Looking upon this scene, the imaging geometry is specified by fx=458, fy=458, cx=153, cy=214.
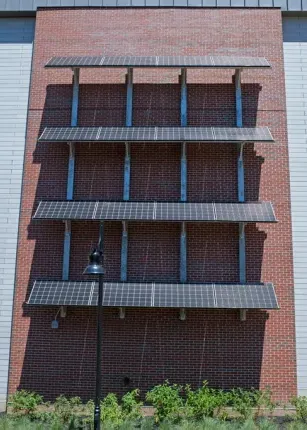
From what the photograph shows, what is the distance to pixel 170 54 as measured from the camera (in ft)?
49.4

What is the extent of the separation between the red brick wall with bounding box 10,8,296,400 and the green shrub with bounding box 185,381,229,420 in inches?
26.3

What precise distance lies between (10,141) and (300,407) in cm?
1146

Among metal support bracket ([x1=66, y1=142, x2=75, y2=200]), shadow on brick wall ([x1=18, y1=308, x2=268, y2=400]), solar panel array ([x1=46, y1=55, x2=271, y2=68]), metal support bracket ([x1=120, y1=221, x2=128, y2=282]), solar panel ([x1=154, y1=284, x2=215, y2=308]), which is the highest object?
solar panel array ([x1=46, y1=55, x2=271, y2=68])

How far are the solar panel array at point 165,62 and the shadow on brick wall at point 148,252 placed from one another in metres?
0.95

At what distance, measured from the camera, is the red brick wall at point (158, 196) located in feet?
42.2

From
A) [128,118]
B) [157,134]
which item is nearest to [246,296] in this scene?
[157,134]

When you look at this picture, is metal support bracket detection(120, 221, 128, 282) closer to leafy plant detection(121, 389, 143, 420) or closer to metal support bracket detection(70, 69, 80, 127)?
leafy plant detection(121, 389, 143, 420)

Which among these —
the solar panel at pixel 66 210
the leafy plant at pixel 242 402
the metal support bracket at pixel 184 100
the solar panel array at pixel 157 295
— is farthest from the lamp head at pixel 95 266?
the metal support bracket at pixel 184 100

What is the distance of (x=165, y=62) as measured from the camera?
13680mm

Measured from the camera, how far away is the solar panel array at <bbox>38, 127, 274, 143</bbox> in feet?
43.1

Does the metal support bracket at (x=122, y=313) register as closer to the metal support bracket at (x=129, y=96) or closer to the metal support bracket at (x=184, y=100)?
the metal support bracket at (x=129, y=96)

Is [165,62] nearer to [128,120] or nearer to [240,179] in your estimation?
[128,120]

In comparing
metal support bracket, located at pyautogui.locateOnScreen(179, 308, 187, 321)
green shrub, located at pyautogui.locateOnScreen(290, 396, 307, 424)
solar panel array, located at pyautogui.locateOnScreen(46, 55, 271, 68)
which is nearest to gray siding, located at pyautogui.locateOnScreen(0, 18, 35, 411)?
solar panel array, located at pyautogui.locateOnScreen(46, 55, 271, 68)

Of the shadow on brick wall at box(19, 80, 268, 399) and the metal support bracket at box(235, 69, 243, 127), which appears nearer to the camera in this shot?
the shadow on brick wall at box(19, 80, 268, 399)
